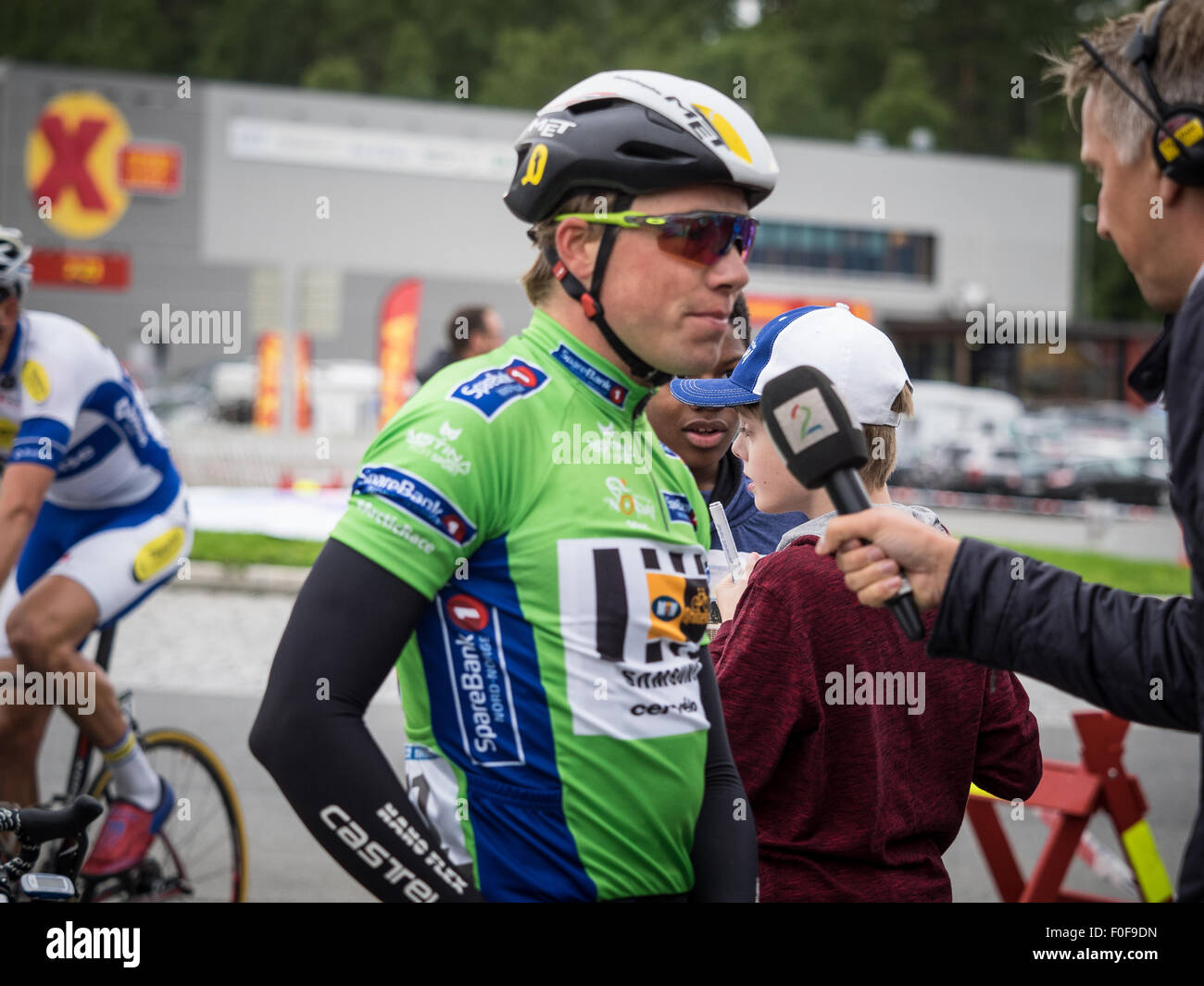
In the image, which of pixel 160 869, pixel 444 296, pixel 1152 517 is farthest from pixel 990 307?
pixel 160 869

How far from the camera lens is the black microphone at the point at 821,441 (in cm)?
202

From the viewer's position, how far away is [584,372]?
2.11 metres

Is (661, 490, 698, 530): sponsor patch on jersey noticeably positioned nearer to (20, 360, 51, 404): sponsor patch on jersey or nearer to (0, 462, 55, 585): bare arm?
(0, 462, 55, 585): bare arm

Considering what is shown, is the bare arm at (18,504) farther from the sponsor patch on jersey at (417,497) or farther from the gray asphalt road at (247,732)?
the sponsor patch on jersey at (417,497)

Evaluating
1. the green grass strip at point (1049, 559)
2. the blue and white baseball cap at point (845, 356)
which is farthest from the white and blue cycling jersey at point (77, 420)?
the green grass strip at point (1049, 559)

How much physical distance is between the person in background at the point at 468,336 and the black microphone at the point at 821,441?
771cm

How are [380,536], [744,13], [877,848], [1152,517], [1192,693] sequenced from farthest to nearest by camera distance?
[744,13] < [1152,517] < [877,848] < [1192,693] < [380,536]

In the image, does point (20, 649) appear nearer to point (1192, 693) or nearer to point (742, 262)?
point (742, 262)

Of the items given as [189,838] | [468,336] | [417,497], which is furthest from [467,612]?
[468,336]

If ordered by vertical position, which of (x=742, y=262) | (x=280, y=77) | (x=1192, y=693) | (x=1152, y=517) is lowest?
(x=1152, y=517)

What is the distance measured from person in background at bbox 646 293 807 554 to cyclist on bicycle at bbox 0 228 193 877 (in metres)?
1.93
